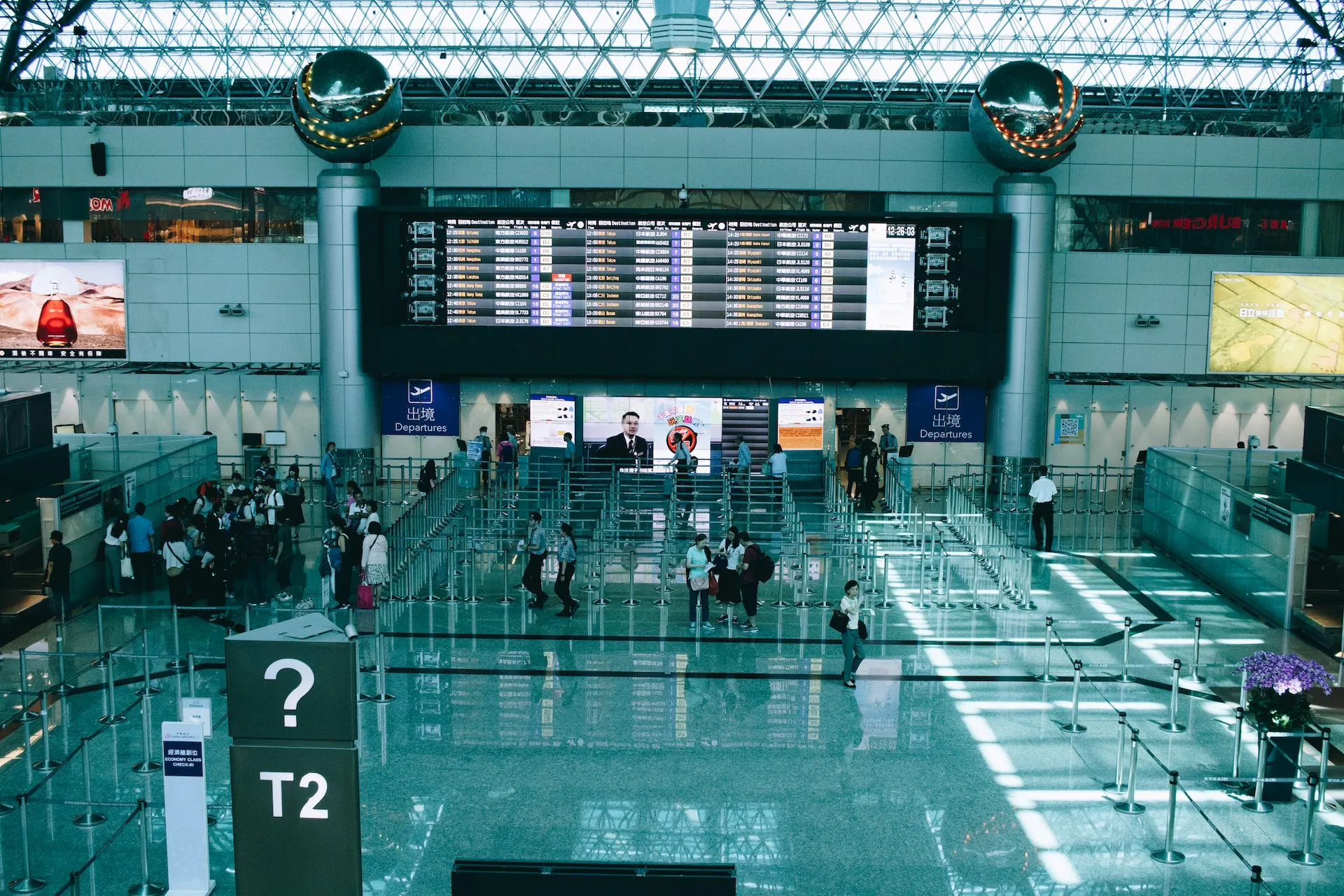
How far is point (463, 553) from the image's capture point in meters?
20.8

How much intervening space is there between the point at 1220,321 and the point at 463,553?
693 inches

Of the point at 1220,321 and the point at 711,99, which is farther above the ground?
the point at 711,99

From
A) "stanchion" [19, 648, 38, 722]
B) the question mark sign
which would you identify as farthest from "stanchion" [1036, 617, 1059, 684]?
"stanchion" [19, 648, 38, 722]

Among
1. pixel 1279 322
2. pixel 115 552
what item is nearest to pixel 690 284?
pixel 115 552

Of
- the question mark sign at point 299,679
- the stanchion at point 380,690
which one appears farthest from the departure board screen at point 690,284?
the question mark sign at point 299,679

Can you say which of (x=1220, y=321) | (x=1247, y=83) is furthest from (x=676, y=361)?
(x=1247, y=83)

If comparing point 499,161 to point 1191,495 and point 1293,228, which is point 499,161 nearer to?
point 1191,495

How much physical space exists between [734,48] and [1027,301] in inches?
348

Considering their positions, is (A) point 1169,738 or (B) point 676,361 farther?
(B) point 676,361

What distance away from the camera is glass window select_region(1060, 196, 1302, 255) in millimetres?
28094

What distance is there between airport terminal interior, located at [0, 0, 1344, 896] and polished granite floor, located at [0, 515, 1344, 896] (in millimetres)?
75

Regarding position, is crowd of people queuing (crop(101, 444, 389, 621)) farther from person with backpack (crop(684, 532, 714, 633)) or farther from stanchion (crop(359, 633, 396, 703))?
person with backpack (crop(684, 532, 714, 633))

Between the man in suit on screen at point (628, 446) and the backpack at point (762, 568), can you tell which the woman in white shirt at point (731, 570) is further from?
the man in suit on screen at point (628, 446)

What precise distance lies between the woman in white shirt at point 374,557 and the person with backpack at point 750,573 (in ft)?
15.4
